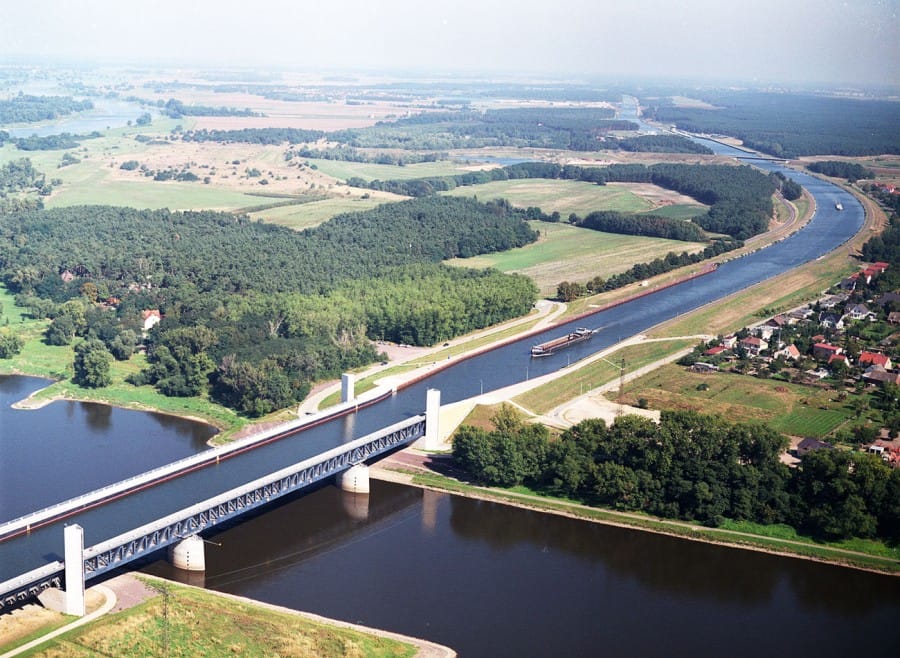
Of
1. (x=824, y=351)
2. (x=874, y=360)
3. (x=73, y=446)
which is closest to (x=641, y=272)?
(x=824, y=351)

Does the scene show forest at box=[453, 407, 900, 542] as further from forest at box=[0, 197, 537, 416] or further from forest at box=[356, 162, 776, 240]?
forest at box=[356, 162, 776, 240]

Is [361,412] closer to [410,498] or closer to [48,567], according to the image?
[410,498]

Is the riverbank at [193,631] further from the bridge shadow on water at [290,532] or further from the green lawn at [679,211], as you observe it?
the green lawn at [679,211]

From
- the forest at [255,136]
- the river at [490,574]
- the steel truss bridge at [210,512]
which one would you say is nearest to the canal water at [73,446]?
the river at [490,574]

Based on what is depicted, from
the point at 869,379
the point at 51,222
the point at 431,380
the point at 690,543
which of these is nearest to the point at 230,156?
the point at 51,222

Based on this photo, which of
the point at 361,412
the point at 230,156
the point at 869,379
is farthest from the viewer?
the point at 230,156

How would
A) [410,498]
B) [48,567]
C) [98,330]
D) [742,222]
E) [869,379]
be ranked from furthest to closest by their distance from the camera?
[742,222]
[98,330]
[869,379]
[410,498]
[48,567]
